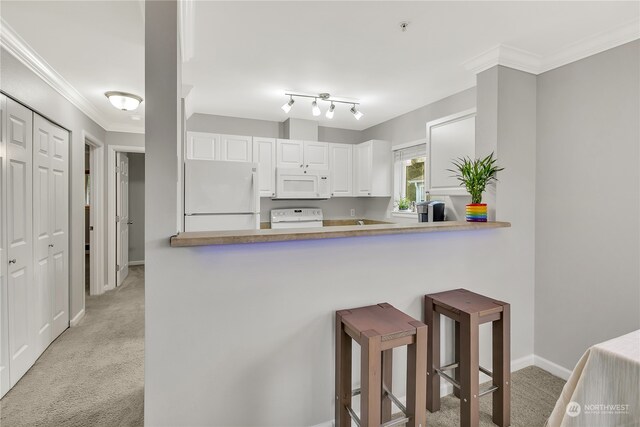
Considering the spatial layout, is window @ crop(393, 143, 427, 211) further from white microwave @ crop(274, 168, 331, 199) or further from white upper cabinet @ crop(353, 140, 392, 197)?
white microwave @ crop(274, 168, 331, 199)

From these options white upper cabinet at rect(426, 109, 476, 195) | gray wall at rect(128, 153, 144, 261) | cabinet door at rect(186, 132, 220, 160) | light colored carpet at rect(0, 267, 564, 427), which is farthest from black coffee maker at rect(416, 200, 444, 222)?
gray wall at rect(128, 153, 144, 261)

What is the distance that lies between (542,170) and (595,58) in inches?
31.9

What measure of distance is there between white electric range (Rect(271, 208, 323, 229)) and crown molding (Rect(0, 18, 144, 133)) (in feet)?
8.00

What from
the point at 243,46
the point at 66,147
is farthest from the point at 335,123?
the point at 66,147

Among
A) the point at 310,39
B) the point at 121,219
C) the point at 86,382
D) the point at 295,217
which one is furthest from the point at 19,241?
the point at 295,217

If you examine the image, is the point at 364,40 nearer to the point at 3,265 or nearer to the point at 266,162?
the point at 266,162

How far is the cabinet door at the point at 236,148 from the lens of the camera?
12.8ft

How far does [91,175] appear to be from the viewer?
13.7ft

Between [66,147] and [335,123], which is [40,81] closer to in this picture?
[66,147]

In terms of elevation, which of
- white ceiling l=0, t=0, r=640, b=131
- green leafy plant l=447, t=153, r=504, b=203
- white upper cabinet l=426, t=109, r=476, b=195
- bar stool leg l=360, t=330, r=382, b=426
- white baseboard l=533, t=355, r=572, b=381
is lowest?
white baseboard l=533, t=355, r=572, b=381

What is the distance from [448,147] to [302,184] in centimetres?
195

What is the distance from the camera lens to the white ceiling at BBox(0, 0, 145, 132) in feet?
5.95

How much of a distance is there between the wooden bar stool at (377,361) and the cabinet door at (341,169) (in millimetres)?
2878

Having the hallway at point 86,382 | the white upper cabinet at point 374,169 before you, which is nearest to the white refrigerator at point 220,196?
the hallway at point 86,382
